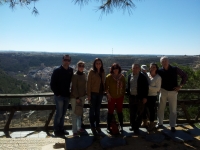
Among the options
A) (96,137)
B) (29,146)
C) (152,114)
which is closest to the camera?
(29,146)

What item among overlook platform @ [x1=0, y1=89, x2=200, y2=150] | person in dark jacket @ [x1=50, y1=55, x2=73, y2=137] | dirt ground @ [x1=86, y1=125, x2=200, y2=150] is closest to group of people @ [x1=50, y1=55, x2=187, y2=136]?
person in dark jacket @ [x1=50, y1=55, x2=73, y2=137]

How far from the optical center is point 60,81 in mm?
3891

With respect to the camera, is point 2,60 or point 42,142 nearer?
Result: point 42,142

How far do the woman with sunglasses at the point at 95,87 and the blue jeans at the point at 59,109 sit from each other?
1.60 ft

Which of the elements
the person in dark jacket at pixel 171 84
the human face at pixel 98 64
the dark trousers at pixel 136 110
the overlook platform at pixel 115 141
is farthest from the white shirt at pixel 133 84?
the overlook platform at pixel 115 141

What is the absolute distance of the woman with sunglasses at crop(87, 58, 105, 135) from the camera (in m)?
3.88

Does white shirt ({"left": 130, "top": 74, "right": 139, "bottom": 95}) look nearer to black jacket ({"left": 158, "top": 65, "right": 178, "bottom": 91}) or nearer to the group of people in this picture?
the group of people

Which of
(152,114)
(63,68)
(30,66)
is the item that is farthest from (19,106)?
(30,66)

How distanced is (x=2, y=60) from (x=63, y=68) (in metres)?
82.2

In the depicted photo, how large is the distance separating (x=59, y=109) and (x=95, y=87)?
809mm

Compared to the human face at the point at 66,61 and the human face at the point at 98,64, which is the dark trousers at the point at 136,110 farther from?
the human face at the point at 66,61

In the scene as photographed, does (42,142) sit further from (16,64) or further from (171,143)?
(16,64)

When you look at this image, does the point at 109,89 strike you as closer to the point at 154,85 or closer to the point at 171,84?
the point at 154,85

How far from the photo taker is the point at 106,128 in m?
4.31
